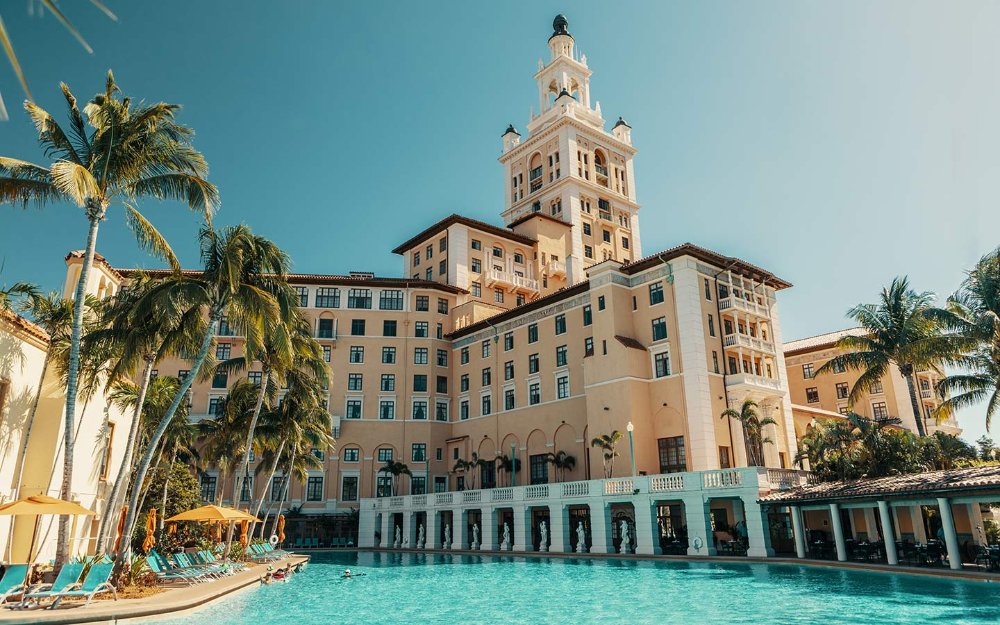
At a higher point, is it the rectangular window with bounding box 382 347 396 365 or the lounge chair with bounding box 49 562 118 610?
the rectangular window with bounding box 382 347 396 365

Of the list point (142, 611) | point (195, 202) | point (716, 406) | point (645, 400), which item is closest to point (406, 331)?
point (645, 400)

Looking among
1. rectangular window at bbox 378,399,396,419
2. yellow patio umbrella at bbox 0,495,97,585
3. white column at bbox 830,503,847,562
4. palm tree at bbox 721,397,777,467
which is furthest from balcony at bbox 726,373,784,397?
yellow patio umbrella at bbox 0,495,97,585

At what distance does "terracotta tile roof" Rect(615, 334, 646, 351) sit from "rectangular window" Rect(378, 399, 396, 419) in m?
23.1

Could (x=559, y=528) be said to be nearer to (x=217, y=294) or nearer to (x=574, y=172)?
(x=217, y=294)

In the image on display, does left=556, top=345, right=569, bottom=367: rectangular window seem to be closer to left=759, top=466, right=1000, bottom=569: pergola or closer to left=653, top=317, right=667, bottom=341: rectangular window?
left=653, top=317, right=667, bottom=341: rectangular window

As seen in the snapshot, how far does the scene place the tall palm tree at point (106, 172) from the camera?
54.4ft

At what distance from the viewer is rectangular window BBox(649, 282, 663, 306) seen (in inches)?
1666

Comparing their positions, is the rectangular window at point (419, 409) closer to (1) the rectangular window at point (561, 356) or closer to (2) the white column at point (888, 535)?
(1) the rectangular window at point (561, 356)

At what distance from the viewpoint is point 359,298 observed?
59750 millimetres

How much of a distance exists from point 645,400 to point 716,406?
421 centimetres

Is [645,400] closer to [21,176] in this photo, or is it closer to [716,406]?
[716,406]

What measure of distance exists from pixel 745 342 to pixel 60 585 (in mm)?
36722

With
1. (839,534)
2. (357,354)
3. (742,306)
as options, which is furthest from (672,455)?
(357,354)

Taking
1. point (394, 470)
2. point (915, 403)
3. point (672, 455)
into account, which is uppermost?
point (915, 403)
